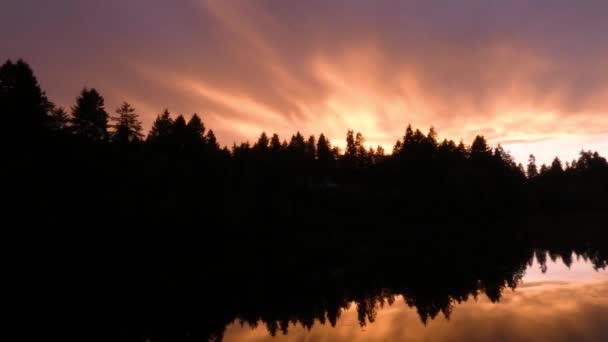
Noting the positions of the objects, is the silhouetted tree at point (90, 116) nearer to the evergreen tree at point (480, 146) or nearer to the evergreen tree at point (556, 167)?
the evergreen tree at point (480, 146)

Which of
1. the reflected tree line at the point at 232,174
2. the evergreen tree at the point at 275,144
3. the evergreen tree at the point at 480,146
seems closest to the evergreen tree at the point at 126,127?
the reflected tree line at the point at 232,174

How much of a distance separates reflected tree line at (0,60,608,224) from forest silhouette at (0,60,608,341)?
1.07 feet

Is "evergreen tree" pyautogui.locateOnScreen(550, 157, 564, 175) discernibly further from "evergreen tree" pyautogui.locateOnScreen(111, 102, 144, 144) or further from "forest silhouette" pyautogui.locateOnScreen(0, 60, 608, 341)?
"evergreen tree" pyautogui.locateOnScreen(111, 102, 144, 144)

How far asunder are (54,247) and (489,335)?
48625mm

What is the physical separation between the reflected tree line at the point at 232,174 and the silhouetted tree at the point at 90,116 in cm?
19

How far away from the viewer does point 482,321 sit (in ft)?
75.7

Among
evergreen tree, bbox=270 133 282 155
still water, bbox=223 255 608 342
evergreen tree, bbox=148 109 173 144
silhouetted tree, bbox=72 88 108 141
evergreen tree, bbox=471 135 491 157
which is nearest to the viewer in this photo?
still water, bbox=223 255 608 342

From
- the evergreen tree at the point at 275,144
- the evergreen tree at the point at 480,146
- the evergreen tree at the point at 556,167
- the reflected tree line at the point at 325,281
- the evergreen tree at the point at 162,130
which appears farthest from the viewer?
the evergreen tree at the point at 556,167

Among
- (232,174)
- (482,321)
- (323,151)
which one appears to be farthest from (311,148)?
(482,321)

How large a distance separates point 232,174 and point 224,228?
1672 cm

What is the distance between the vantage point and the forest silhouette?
Result: 3234 cm

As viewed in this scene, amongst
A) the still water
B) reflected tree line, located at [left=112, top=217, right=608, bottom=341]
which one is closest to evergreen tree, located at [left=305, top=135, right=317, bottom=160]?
reflected tree line, located at [left=112, top=217, right=608, bottom=341]

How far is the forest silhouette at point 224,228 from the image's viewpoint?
3234cm

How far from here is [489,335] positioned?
2038cm
